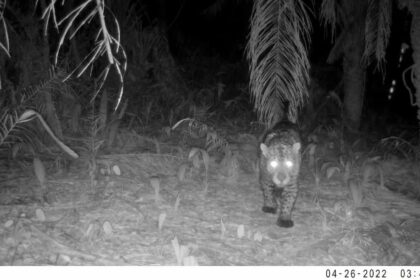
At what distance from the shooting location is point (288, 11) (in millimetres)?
3314

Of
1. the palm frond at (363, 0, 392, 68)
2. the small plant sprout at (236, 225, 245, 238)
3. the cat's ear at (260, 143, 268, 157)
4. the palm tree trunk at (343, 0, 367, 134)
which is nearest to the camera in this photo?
the palm frond at (363, 0, 392, 68)

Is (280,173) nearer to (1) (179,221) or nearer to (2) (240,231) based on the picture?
(2) (240,231)

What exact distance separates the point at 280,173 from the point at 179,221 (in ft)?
4.13

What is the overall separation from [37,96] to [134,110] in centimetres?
226

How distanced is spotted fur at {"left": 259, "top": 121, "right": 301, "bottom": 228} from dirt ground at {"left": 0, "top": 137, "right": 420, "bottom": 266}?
6.9 inches

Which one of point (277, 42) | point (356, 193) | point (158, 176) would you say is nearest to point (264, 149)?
point (356, 193)

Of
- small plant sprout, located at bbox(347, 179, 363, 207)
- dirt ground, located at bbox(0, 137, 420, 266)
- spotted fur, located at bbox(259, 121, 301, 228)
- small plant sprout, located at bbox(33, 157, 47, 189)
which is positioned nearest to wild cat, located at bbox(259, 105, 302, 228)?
spotted fur, located at bbox(259, 121, 301, 228)

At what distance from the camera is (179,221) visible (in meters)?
4.23

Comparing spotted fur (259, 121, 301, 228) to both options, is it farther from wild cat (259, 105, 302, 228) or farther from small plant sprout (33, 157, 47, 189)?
small plant sprout (33, 157, 47, 189)

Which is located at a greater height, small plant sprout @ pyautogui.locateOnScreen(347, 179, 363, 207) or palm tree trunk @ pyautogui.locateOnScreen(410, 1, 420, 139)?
palm tree trunk @ pyautogui.locateOnScreen(410, 1, 420, 139)

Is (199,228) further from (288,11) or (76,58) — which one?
(76,58)

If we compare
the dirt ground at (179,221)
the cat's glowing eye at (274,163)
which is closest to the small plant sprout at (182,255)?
the dirt ground at (179,221)

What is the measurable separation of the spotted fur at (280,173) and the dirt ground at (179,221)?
175 millimetres

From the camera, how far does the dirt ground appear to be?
354cm
